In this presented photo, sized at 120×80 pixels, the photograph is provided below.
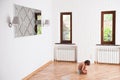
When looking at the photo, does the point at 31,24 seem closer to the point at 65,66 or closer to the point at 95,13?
the point at 65,66

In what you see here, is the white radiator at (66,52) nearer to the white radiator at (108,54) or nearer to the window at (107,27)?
the white radiator at (108,54)

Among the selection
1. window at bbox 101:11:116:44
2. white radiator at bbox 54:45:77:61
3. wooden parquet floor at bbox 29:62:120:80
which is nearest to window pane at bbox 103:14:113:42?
window at bbox 101:11:116:44

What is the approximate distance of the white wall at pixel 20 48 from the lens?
11.5ft

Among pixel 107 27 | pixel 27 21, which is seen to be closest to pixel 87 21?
pixel 107 27

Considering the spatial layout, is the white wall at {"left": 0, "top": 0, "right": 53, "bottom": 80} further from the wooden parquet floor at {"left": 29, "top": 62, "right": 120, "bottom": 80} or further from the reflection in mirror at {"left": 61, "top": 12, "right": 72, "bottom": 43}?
the reflection in mirror at {"left": 61, "top": 12, "right": 72, "bottom": 43}

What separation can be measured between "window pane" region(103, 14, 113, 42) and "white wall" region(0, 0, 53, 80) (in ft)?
7.51

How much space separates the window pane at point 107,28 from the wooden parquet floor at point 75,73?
1.08 meters

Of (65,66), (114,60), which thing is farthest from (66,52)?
(114,60)

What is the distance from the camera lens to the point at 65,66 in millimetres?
6074

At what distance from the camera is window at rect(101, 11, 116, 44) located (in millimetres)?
6357

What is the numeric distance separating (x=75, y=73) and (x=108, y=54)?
1.75 meters

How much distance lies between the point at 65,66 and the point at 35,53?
4.65ft

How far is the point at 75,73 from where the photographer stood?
5.15 meters

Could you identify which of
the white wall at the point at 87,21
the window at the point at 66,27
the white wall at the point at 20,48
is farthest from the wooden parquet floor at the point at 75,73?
A: the window at the point at 66,27
